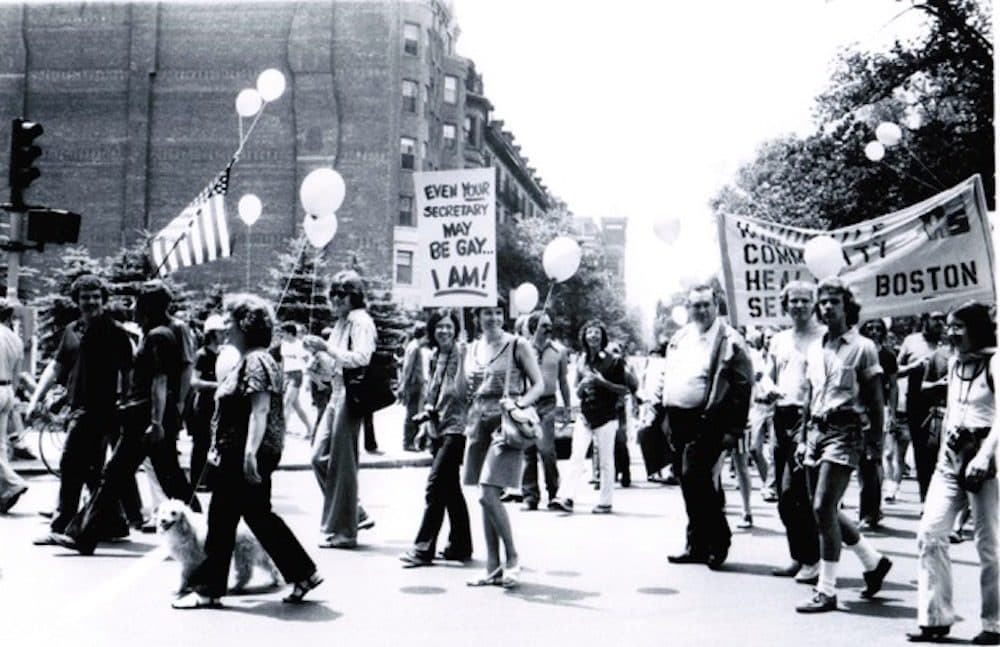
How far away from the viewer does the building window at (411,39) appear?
168 ft

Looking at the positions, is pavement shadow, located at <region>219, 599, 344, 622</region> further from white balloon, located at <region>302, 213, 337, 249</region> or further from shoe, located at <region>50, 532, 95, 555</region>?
white balloon, located at <region>302, 213, 337, 249</region>

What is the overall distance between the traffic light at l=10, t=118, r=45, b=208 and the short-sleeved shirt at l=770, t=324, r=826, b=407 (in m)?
7.95

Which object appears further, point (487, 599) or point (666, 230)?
point (666, 230)

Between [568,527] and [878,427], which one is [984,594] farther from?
[568,527]

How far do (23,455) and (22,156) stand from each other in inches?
161

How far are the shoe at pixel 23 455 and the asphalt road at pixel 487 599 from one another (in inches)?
193

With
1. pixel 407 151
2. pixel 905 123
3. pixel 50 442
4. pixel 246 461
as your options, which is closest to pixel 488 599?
pixel 246 461

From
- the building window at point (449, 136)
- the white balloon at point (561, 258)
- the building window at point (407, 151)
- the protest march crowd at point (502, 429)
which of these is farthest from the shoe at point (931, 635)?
the building window at point (449, 136)

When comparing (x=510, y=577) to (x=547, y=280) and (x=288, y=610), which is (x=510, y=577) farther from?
(x=547, y=280)

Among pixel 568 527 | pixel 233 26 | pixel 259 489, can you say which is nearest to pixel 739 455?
pixel 568 527

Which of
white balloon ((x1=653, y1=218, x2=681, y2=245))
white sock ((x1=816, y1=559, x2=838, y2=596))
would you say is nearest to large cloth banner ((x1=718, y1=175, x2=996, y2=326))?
white balloon ((x1=653, y1=218, x2=681, y2=245))

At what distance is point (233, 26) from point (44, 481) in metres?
41.5

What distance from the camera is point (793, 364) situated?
303 inches

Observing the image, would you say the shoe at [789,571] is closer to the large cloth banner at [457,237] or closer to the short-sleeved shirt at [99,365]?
the large cloth banner at [457,237]
